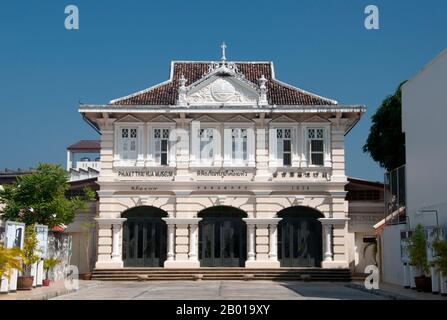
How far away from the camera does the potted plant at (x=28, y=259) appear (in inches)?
771

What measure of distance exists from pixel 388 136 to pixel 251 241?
9059 mm

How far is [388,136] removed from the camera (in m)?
32.5

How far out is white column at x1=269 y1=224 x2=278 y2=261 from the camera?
2795 centimetres

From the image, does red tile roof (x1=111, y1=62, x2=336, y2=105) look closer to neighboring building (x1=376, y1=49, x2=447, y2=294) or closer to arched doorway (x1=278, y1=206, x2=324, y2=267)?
arched doorway (x1=278, y1=206, x2=324, y2=267)

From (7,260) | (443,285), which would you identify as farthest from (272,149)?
(7,260)

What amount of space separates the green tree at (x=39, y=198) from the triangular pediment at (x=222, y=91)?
653 cm

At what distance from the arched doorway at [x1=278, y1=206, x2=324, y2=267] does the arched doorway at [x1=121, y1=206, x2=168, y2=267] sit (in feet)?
15.7

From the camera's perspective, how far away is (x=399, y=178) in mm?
24188

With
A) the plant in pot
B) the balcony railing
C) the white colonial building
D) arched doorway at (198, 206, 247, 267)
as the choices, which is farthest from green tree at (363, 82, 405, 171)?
the plant in pot

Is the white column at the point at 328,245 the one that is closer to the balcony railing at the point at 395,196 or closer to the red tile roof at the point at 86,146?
the balcony railing at the point at 395,196

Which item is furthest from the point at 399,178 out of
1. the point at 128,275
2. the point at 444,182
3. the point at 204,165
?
the point at 128,275

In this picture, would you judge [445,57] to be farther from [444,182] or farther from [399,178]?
[399,178]

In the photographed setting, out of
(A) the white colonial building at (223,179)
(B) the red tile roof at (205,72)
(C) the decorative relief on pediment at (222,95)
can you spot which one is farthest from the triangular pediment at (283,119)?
(C) the decorative relief on pediment at (222,95)

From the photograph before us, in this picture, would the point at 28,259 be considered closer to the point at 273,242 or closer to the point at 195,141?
the point at 195,141
